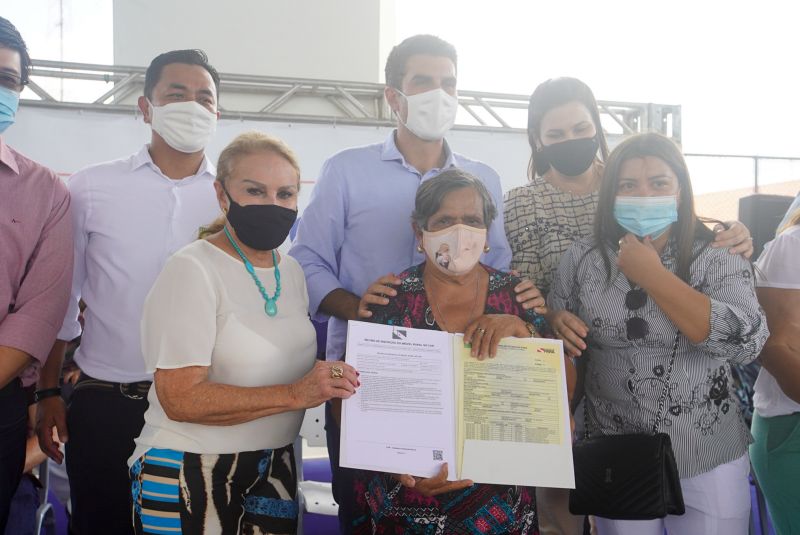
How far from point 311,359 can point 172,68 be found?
1.45 metres

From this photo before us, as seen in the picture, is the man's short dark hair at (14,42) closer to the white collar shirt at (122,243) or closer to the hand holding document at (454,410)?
the white collar shirt at (122,243)

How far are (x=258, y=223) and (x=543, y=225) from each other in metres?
1.23

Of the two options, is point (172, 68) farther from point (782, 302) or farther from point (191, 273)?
point (782, 302)

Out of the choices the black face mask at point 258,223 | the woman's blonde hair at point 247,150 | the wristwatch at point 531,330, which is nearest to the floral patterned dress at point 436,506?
the wristwatch at point 531,330

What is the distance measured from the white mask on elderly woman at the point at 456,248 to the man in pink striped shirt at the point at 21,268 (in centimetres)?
128

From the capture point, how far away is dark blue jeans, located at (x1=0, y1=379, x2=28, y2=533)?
1901 mm

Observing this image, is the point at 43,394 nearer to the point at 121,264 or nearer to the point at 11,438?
the point at 11,438

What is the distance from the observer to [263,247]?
1.77 meters

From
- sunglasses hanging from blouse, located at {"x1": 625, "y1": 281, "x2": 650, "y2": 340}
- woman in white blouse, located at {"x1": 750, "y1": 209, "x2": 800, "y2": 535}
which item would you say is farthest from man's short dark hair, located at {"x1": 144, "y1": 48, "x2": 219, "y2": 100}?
woman in white blouse, located at {"x1": 750, "y1": 209, "x2": 800, "y2": 535}

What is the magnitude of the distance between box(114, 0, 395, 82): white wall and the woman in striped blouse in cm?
560

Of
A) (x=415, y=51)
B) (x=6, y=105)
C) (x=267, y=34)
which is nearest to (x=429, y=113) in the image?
(x=415, y=51)

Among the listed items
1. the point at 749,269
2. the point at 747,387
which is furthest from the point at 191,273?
the point at 747,387

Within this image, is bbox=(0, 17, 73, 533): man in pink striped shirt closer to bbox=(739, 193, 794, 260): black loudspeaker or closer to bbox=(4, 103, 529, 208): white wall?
bbox=(4, 103, 529, 208): white wall

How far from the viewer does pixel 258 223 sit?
1743mm
